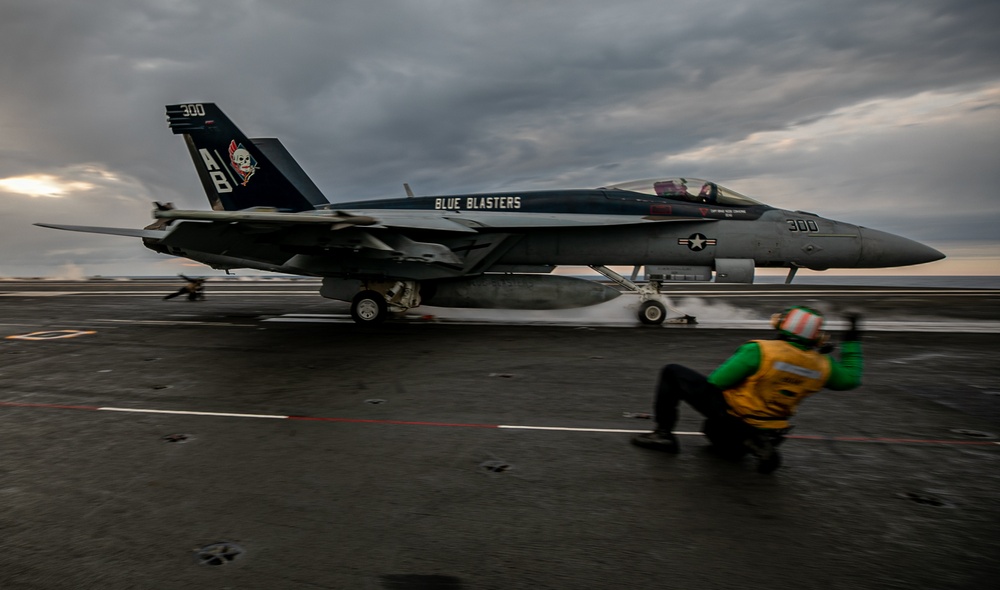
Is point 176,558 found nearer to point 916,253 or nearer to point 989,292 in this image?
point 916,253

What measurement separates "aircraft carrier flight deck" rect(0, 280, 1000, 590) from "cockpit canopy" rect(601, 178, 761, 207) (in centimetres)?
506

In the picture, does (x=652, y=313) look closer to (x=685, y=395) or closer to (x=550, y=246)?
(x=550, y=246)

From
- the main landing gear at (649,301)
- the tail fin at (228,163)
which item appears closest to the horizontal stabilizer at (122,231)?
the tail fin at (228,163)

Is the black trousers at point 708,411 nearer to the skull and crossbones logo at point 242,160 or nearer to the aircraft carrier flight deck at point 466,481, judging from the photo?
the aircraft carrier flight deck at point 466,481

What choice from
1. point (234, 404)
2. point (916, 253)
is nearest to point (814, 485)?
point (234, 404)

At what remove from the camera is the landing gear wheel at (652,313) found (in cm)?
1180

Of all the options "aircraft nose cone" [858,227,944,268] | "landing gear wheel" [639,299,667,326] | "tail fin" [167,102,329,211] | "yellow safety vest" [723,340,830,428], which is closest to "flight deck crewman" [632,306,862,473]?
"yellow safety vest" [723,340,830,428]

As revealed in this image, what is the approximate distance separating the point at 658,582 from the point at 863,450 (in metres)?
2.78

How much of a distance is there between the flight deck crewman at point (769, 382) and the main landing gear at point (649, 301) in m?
7.99

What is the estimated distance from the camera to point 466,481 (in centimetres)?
366

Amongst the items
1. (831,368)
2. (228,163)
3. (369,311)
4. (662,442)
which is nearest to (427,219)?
(369,311)

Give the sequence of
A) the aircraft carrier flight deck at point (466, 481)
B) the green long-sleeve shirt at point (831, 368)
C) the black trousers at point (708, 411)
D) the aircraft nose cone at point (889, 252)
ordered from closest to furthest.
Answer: the aircraft carrier flight deck at point (466, 481), the green long-sleeve shirt at point (831, 368), the black trousers at point (708, 411), the aircraft nose cone at point (889, 252)

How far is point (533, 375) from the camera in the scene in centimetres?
693

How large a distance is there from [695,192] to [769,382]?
9.12 meters
